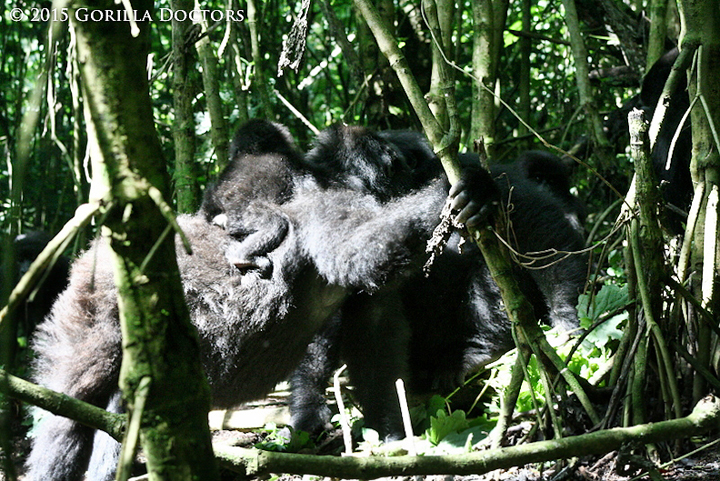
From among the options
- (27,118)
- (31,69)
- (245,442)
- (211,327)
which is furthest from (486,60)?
(31,69)

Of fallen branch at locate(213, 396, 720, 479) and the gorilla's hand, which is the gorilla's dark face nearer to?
the gorilla's hand

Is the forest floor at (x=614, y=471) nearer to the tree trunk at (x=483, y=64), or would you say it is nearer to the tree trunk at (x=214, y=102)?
the tree trunk at (x=483, y=64)

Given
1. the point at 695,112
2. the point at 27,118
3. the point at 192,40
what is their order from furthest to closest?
the point at 192,40, the point at 695,112, the point at 27,118

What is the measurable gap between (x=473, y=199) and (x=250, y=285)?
1.04 metres

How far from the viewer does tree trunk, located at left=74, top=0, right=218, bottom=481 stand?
0.94 m

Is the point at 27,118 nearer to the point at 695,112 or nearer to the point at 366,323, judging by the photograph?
the point at 695,112

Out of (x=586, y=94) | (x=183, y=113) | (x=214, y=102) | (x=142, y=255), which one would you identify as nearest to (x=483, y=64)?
(x=586, y=94)

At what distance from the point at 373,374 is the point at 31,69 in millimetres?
4683

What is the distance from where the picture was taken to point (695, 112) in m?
1.96

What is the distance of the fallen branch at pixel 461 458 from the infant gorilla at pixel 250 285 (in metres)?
1.07

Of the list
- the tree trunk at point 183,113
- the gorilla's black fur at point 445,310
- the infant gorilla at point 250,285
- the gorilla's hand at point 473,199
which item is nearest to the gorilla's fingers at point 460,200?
the gorilla's hand at point 473,199

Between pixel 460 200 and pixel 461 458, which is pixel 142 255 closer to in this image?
pixel 461 458

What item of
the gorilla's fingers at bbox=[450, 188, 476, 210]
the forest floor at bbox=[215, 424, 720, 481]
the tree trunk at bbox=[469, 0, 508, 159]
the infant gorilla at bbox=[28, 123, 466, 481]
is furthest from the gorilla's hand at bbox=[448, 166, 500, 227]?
the tree trunk at bbox=[469, 0, 508, 159]

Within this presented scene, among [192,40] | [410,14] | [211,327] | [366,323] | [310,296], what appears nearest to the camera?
[211,327]
